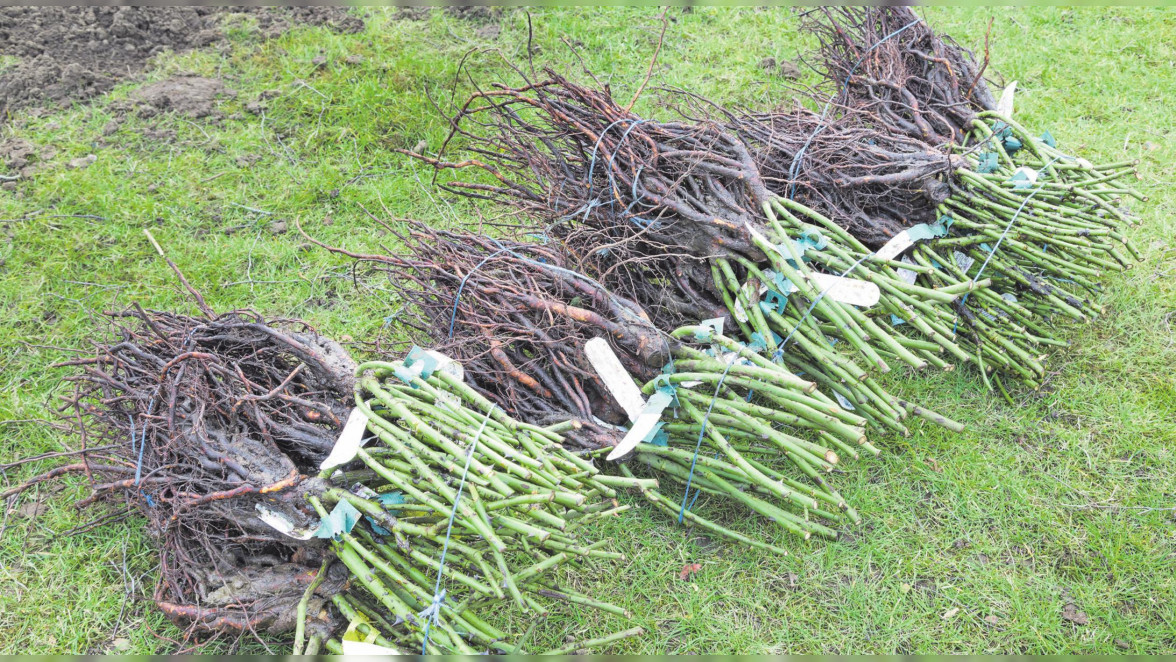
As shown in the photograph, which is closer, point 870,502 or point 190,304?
point 870,502

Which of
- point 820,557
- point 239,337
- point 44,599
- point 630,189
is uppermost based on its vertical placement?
point 630,189

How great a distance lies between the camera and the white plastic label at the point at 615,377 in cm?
234

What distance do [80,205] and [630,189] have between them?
2762mm

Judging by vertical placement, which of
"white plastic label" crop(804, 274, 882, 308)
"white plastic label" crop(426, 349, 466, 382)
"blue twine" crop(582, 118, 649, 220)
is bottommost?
"white plastic label" crop(426, 349, 466, 382)

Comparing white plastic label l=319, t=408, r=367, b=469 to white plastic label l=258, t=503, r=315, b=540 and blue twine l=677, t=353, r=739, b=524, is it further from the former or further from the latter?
blue twine l=677, t=353, r=739, b=524

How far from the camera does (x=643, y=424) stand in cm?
227

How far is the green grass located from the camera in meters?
2.26

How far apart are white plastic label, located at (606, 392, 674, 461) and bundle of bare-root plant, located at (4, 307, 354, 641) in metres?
0.80

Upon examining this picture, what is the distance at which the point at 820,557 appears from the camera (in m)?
2.38

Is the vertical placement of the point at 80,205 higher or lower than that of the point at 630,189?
lower

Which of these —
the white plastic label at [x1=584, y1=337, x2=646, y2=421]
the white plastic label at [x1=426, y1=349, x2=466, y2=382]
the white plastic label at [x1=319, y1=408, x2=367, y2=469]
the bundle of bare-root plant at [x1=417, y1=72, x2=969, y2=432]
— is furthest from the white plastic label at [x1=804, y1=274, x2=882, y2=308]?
the white plastic label at [x1=319, y1=408, x2=367, y2=469]

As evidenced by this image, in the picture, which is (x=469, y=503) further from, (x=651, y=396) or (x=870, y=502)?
(x=870, y=502)

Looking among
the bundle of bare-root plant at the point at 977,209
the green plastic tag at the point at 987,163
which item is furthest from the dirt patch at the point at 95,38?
the green plastic tag at the point at 987,163

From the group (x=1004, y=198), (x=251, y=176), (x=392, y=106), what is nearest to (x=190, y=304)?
(x=251, y=176)
